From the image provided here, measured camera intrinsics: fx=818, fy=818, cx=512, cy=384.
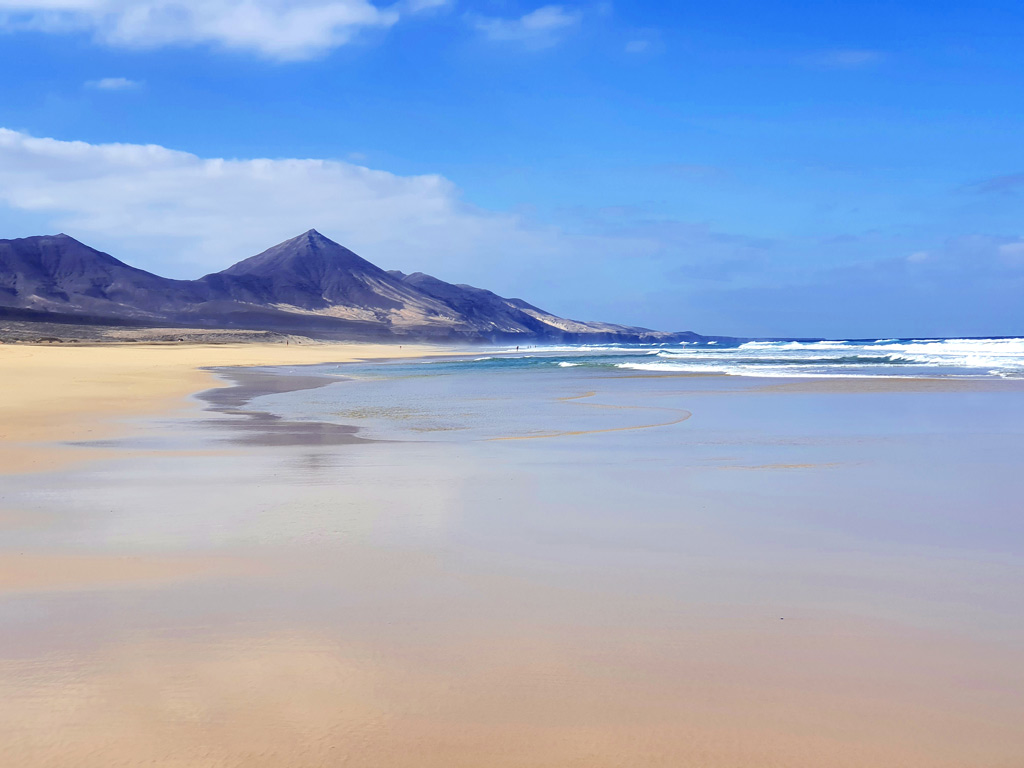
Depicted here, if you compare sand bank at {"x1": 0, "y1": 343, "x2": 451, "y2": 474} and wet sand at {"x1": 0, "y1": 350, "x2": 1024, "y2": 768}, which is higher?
wet sand at {"x1": 0, "y1": 350, "x2": 1024, "y2": 768}

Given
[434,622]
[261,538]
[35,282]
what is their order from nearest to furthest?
[434,622]
[261,538]
[35,282]

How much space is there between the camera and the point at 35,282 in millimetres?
193250

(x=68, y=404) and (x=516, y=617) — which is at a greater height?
(x=516, y=617)

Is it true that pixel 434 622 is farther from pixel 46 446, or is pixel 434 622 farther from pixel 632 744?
pixel 46 446

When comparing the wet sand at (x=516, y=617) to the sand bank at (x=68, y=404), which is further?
the sand bank at (x=68, y=404)

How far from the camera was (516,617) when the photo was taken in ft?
13.8

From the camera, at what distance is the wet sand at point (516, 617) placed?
3.02 metres

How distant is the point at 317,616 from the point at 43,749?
4.78 ft

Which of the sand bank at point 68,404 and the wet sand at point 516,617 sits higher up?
the wet sand at point 516,617

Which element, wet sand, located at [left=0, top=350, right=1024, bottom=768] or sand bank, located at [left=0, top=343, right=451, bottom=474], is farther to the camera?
sand bank, located at [left=0, top=343, right=451, bottom=474]

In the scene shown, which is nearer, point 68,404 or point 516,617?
point 516,617

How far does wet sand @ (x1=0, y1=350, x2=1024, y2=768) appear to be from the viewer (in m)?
3.02

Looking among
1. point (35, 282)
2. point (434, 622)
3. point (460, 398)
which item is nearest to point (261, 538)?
point (434, 622)

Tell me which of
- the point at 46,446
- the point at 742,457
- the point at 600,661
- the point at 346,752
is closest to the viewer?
the point at 346,752
